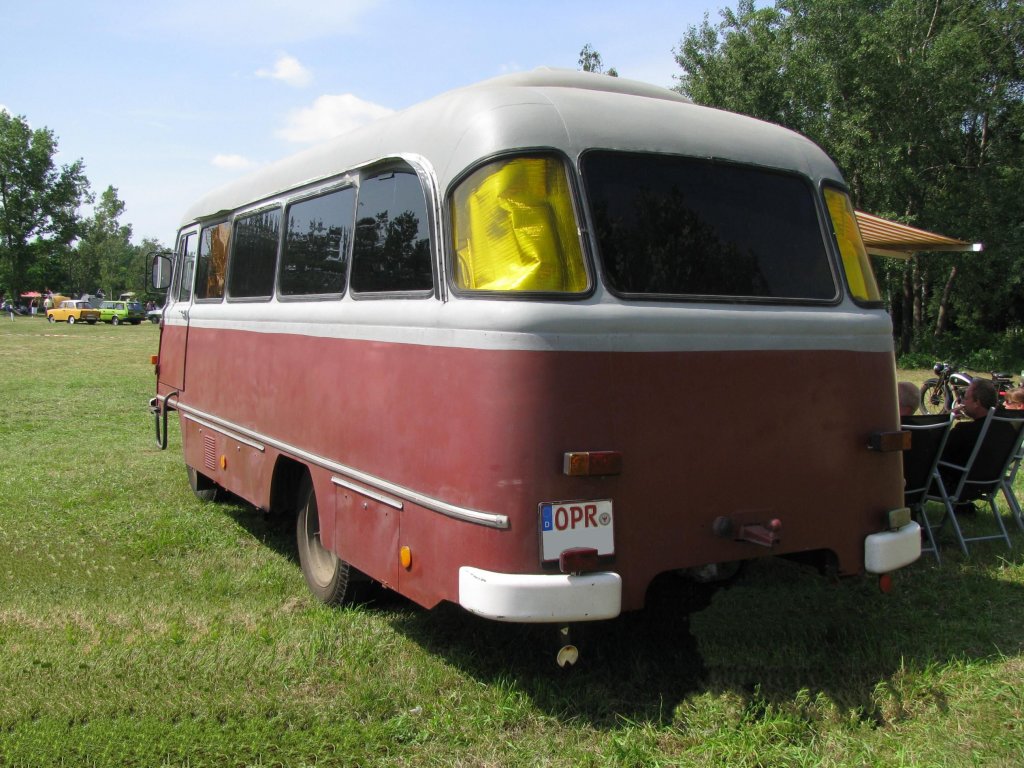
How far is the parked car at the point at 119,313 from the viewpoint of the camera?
5631 cm

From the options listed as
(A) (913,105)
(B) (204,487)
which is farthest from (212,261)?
(A) (913,105)

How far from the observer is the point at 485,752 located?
11.9 ft

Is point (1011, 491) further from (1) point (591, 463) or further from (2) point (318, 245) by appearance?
(2) point (318, 245)

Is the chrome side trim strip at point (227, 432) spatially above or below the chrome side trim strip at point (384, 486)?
below

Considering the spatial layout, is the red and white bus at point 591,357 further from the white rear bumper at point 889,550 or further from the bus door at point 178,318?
the bus door at point 178,318

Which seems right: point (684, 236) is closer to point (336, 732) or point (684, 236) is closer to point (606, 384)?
point (606, 384)

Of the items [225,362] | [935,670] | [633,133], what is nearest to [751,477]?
[935,670]

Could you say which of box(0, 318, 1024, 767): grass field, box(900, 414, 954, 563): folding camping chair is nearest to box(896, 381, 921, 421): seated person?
box(900, 414, 954, 563): folding camping chair

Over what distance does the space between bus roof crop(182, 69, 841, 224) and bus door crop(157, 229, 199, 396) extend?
342cm

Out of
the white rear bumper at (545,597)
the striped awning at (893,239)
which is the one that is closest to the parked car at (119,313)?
→ the striped awning at (893,239)

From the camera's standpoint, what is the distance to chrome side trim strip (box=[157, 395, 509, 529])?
3.62 m

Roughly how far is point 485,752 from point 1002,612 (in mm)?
3047

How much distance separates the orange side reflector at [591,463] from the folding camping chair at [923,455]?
9.67ft

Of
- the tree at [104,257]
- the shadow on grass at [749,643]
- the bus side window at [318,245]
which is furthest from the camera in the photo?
the tree at [104,257]
